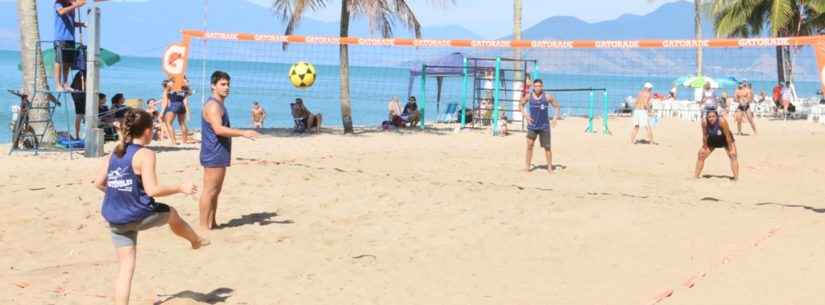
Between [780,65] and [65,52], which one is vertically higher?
[780,65]

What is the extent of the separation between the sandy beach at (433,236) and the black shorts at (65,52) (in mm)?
1177

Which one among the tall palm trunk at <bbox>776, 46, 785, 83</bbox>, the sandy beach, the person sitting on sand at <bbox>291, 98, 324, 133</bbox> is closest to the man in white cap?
the sandy beach

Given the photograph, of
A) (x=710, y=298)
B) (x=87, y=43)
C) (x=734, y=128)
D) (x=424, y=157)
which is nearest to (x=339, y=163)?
(x=424, y=157)

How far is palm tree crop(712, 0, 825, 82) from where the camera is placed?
93.5 ft

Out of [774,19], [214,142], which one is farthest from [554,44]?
[774,19]

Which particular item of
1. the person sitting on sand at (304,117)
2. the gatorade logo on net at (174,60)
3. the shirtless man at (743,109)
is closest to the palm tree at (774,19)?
the shirtless man at (743,109)

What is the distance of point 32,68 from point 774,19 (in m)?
22.3

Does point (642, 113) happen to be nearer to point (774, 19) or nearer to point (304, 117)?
point (304, 117)

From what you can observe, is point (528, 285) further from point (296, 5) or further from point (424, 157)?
point (296, 5)

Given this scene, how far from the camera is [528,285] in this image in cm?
570

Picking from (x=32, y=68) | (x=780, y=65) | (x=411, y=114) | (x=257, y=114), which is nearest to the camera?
(x=32, y=68)

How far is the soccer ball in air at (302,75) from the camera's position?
16.8 metres

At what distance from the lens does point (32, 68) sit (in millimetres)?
12984

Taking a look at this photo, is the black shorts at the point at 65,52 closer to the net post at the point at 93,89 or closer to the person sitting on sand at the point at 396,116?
the net post at the point at 93,89
